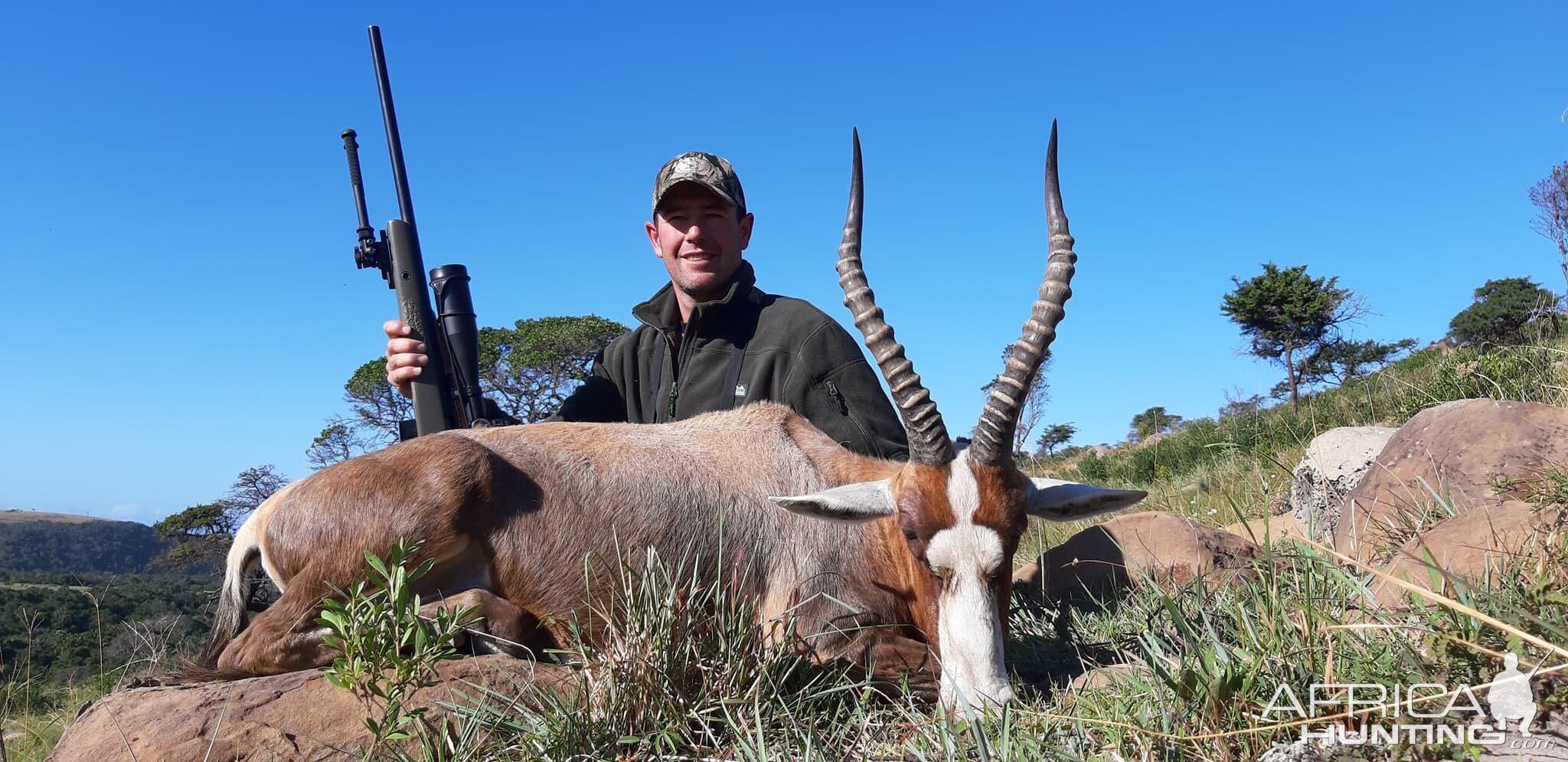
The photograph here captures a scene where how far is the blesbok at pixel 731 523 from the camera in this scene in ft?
13.2

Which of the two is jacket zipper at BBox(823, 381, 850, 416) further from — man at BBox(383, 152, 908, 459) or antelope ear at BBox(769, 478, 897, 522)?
antelope ear at BBox(769, 478, 897, 522)

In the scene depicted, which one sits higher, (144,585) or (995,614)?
(144,585)

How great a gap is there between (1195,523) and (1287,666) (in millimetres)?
3607

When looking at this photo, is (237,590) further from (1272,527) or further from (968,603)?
(1272,527)

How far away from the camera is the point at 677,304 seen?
22.1ft

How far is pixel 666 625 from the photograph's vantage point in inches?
132

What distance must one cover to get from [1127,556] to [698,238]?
12.0ft

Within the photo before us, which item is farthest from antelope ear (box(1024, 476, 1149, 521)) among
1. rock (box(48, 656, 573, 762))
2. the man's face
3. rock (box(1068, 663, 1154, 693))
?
the man's face

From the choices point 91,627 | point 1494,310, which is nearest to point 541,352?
point 91,627

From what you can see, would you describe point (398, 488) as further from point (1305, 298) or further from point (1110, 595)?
point (1305, 298)

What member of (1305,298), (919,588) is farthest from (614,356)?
(1305,298)

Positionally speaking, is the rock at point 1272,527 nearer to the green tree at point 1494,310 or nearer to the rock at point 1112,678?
the rock at point 1112,678

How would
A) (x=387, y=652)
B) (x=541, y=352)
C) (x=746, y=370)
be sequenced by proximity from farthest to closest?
1. (x=541, y=352)
2. (x=746, y=370)
3. (x=387, y=652)

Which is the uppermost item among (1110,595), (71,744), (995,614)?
(71,744)
